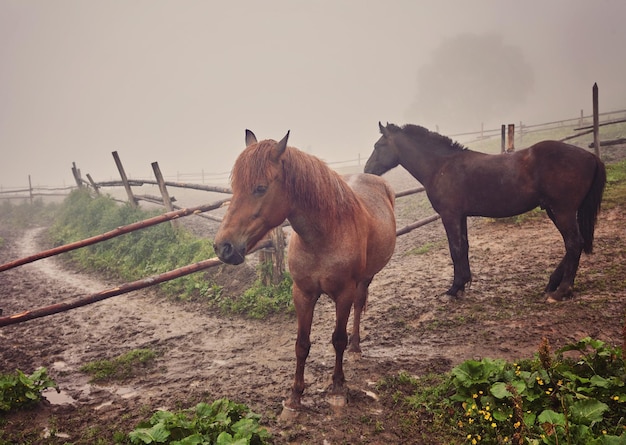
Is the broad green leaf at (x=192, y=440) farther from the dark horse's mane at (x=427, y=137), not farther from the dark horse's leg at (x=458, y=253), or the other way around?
the dark horse's mane at (x=427, y=137)

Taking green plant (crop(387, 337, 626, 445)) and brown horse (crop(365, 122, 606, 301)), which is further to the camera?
brown horse (crop(365, 122, 606, 301))

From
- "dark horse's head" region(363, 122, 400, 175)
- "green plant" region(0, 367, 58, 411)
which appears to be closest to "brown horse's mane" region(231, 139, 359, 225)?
"green plant" region(0, 367, 58, 411)

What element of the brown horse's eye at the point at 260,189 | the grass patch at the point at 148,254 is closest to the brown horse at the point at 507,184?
the brown horse's eye at the point at 260,189

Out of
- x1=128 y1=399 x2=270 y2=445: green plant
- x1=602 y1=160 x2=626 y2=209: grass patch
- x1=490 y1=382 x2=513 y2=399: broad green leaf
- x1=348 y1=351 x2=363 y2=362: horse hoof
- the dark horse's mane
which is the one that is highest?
the dark horse's mane

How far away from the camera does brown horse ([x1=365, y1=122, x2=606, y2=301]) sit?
4.48 meters

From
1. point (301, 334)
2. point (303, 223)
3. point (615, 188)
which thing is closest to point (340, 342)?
point (301, 334)

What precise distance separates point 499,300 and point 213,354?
3.96m

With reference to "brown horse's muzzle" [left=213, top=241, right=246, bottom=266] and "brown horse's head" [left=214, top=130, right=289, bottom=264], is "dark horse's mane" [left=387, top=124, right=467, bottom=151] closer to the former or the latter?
"brown horse's head" [left=214, top=130, right=289, bottom=264]

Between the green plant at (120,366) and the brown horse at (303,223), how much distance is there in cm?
215

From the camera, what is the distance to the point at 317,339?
171 inches

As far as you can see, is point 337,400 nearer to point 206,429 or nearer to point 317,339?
point 206,429

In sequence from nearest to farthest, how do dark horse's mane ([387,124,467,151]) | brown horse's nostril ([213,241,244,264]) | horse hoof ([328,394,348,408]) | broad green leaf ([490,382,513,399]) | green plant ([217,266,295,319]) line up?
broad green leaf ([490,382,513,399]) < brown horse's nostril ([213,241,244,264]) < horse hoof ([328,394,348,408]) < green plant ([217,266,295,319]) < dark horse's mane ([387,124,467,151])

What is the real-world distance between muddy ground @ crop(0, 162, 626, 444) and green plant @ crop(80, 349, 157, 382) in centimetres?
15

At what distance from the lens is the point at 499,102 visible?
51688mm
